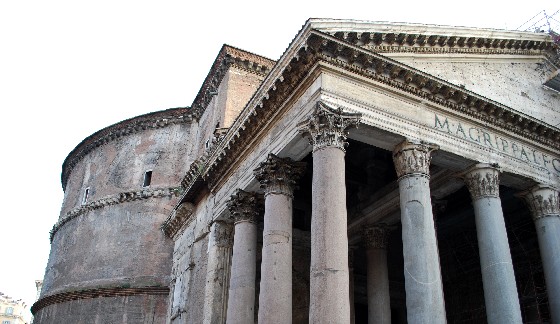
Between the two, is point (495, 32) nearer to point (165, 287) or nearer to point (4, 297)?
point (165, 287)

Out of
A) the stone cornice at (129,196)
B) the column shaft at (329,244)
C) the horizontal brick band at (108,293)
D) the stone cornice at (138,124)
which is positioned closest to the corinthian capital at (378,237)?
the column shaft at (329,244)

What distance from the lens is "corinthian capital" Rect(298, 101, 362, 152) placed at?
761cm

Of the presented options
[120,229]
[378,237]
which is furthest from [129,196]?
[378,237]

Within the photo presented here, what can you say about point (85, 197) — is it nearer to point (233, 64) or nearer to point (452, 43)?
point (233, 64)

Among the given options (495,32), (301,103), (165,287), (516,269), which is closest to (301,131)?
(301,103)

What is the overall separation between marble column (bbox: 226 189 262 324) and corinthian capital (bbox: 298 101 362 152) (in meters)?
3.13

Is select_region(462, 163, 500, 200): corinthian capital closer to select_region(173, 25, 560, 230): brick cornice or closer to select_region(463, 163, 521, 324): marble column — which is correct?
select_region(463, 163, 521, 324): marble column

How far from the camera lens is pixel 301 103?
8.38 m

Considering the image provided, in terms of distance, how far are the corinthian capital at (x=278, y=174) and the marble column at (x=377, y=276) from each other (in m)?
3.41

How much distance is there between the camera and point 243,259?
1007 cm

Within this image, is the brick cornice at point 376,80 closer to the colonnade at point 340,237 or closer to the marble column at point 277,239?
the colonnade at point 340,237

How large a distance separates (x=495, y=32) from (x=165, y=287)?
1146 centimetres

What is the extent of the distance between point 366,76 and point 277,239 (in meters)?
3.13

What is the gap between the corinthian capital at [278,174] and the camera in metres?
9.05
